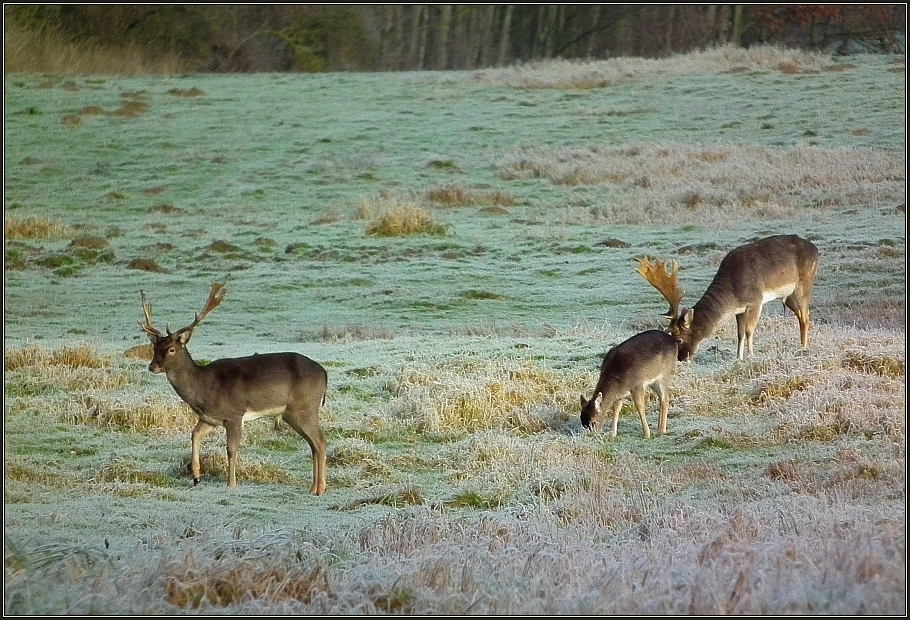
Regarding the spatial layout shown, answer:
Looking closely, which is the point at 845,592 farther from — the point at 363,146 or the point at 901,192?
the point at 363,146

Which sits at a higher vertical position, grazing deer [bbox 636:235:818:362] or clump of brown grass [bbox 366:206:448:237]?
grazing deer [bbox 636:235:818:362]

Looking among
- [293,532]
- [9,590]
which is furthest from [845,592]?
[9,590]

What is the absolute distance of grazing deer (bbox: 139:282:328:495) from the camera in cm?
1011

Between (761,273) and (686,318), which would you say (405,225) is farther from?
(686,318)

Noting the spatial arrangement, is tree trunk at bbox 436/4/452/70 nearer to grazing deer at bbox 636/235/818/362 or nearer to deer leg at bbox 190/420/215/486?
grazing deer at bbox 636/235/818/362

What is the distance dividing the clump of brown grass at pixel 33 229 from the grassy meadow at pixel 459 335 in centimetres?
9

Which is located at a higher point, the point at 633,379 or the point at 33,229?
the point at 633,379

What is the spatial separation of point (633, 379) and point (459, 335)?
5.10m

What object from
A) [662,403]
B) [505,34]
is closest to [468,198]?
[662,403]

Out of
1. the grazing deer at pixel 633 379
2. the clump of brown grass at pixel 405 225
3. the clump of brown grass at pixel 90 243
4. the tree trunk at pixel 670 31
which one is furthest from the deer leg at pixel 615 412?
the tree trunk at pixel 670 31

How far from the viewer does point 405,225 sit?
22.2 m

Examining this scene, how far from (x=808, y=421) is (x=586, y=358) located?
3.36 m

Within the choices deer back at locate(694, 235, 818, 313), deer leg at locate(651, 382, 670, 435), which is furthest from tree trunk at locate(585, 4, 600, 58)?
deer leg at locate(651, 382, 670, 435)

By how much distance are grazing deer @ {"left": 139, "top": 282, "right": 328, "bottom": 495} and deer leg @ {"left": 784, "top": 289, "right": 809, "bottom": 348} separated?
6247mm
